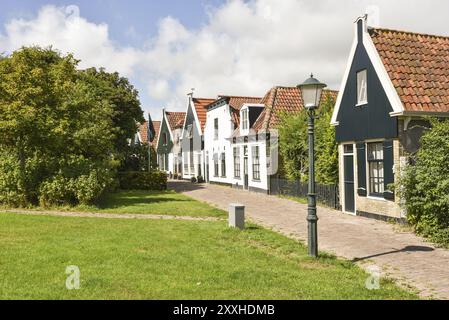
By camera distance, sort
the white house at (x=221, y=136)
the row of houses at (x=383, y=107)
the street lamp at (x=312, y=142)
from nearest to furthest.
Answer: the street lamp at (x=312, y=142) → the row of houses at (x=383, y=107) → the white house at (x=221, y=136)

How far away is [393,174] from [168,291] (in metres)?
9.58

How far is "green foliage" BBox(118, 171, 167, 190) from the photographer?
95.0ft

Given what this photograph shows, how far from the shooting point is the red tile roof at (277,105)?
25.2 m

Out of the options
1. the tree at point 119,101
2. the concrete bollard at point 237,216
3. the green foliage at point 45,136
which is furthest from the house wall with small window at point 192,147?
the concrete bollard at point 237,216

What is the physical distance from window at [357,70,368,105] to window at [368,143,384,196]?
5.41 feet

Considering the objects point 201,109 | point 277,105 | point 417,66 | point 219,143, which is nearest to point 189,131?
point 201,109

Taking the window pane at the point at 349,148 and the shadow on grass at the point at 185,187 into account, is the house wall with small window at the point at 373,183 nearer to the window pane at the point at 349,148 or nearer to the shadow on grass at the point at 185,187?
the window pane at the point at 349,148

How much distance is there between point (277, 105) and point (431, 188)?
618 inches

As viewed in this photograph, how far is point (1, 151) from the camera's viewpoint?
1923 cm

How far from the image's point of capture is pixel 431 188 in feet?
36.4

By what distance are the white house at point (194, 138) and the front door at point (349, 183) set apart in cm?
2068

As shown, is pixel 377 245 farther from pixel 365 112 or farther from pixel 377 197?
pixel 365 112

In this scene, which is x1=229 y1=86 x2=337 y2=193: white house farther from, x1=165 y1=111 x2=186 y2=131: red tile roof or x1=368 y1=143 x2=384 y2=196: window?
x1=165 y1=111 x2=186 y2=131: red tile roof
